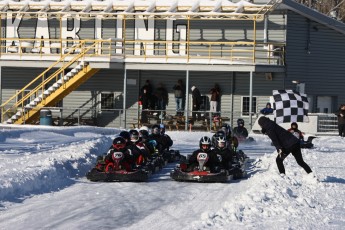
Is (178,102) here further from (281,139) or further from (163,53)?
(281,139)

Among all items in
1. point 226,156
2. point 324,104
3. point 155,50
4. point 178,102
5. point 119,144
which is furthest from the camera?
point 324,104

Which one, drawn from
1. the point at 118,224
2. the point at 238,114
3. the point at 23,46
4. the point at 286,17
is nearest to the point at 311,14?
the point at 286,17

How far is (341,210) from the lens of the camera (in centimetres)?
1468

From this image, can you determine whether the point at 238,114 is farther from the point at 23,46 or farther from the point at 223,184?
the point at 223,184

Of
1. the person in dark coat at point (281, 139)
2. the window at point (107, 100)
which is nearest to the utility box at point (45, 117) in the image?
the window at point (107, 100)

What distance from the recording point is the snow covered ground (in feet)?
42.7

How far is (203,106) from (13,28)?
1054 cm

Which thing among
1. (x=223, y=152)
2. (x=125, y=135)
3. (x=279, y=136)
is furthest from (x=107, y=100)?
(x=279, y=136)

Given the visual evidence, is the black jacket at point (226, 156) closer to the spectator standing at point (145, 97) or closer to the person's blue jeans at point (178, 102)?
the spectator standing at point (145, 97)

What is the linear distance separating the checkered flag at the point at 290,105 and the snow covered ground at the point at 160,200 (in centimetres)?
123

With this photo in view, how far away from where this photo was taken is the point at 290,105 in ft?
78.7

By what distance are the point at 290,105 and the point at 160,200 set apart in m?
8.62

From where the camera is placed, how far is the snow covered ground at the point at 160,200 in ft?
42.7

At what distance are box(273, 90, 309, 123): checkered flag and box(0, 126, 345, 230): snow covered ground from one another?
123 centimetres
